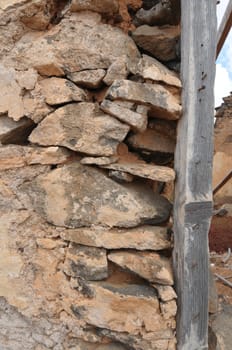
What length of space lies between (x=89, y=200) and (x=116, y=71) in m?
0.51

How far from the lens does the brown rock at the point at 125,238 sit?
1.21 metres

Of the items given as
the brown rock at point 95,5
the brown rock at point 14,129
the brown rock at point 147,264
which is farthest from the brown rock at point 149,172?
the brown rock at point 95,5

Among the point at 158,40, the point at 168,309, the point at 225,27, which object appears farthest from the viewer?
the point at 225,27

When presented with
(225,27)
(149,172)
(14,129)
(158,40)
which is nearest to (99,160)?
(149,172)

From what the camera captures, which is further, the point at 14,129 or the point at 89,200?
the point at 14,129

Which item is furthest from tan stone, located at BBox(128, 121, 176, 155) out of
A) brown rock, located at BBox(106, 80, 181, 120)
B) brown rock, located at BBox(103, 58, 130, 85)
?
brown rock, located at BBox(103, 58, 130, 85)

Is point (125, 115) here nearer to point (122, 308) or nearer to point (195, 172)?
point (195, 172)

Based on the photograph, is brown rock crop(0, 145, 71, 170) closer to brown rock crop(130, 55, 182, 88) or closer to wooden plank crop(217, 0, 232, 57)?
brown rock crop(130, 55, 182, 88)

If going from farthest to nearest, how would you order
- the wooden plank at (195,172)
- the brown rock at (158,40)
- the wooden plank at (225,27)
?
1. the wooden plank at (225,27)
2. the brown rock at (158,40)
3. the wooden plank at (195,172)

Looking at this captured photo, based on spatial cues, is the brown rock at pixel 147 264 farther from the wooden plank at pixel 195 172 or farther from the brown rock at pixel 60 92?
the brown rock at pixel 60 92

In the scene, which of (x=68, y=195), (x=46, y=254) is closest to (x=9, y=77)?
(x=68, y=195)

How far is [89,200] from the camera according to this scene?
1238 millimetres

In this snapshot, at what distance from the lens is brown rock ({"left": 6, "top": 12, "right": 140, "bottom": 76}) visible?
1262 mm

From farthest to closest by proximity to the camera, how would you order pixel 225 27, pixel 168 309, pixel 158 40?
pixel 225 27
pixel 158 40
pixel 168 309
